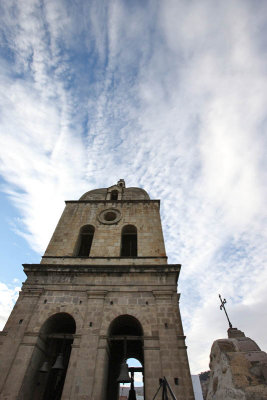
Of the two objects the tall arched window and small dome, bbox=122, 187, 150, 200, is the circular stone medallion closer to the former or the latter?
the tall arched window

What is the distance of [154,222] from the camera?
47.9 feet

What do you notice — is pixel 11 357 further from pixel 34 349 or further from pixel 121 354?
pixel 121 354

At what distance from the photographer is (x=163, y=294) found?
10086mm

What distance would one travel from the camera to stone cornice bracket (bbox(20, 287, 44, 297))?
1044cm

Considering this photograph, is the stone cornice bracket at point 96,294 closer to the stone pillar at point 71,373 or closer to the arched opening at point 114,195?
the stone pillar at point 71,373

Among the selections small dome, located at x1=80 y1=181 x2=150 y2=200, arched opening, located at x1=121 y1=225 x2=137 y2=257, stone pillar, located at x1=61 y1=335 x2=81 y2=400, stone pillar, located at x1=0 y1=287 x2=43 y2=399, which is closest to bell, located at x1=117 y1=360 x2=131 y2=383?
stone pillar, located at x1=61 y1=335 x2=81 y2=400

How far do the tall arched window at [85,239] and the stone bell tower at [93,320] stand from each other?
0.15 metres

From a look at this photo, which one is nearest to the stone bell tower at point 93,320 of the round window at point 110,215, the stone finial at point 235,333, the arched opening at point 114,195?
the round window at point 110,215

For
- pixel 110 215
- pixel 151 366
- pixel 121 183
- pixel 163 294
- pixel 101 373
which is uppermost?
pixel 121 183

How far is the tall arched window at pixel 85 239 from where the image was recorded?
14297 millimetres

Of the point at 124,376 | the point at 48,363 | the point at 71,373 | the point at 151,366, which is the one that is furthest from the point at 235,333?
the point at 48,363

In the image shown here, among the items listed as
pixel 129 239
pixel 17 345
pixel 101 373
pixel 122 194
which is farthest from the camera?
pixel 122 194

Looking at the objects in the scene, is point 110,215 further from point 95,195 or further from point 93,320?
point 93,320

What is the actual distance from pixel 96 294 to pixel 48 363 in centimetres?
354
